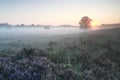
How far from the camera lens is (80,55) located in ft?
37.2

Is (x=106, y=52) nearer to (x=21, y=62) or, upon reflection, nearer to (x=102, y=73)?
(x=102, y=73)

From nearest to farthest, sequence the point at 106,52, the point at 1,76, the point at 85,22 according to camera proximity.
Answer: the point at 1,76 < the point at 106,52 < the point at 85,22

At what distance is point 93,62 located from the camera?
10289 millimetres

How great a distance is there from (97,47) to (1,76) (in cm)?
870

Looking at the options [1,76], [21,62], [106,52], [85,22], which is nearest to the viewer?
[1,76]

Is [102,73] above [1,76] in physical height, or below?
below

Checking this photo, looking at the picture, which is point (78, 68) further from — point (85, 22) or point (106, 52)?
point (85, 22)

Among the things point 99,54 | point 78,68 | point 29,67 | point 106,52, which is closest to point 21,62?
point 29,67

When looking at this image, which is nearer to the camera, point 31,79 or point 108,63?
point 31,79

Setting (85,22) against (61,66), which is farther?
(85,22)

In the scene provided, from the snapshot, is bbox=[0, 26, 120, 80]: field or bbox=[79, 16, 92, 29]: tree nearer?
bbox=[0, 26, 120, 80]: field

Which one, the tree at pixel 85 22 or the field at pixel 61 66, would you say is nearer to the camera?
the field at pixel 61 66

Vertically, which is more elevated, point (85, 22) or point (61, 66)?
point (85, 22)

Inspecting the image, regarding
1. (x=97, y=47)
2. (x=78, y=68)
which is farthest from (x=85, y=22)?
(x=78, y=68)
